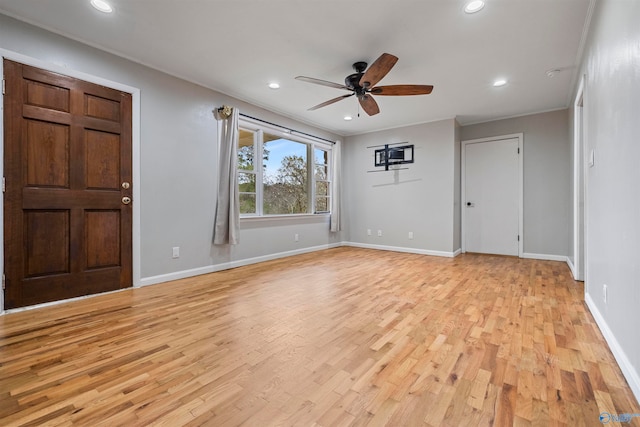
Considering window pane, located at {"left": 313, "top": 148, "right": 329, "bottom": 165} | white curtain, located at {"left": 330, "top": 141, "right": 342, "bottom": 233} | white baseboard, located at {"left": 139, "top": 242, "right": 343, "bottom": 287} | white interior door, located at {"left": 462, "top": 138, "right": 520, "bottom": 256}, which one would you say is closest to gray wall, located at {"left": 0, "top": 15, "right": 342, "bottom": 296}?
white baseboard, located at {"left": 139, "top": 242, "right": 343, "bottom": 287}

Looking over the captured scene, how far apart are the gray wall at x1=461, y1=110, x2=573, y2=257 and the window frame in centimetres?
338

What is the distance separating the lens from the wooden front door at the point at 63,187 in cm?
243

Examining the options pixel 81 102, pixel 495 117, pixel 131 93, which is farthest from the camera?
pixel 495 117

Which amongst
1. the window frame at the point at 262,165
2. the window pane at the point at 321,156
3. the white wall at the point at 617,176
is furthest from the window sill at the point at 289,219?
the white wall at the point at 617,176

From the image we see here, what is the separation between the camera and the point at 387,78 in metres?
3.51

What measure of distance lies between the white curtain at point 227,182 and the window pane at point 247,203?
366 millimetres

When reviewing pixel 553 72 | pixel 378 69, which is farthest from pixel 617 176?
pixel 553 72

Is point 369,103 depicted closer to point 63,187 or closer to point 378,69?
point 378,69

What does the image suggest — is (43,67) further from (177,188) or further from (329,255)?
(329,255)

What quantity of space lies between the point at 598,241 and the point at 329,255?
12.1 ft

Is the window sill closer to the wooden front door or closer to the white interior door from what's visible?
the wooden front door

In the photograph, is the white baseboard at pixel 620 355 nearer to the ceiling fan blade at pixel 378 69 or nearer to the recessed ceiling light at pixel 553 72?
the ceiling fan blade at pixel 378 69

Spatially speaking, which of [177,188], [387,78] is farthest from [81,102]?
[387,78]

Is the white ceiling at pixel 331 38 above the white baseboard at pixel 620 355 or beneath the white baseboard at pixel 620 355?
above
